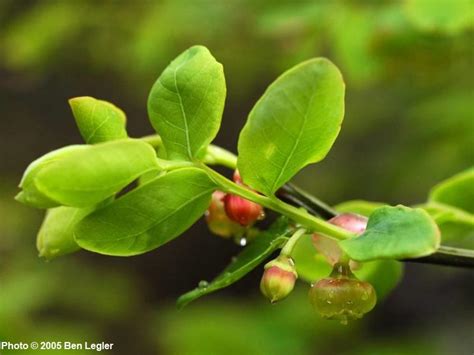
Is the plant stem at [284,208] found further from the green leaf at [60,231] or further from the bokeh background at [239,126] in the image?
the bokeh background at [239,126]

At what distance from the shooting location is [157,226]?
0.78 meters

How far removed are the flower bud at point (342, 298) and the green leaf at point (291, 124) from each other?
0.34 ft

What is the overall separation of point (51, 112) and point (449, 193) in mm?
3526

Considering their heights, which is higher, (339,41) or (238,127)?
(339,41)

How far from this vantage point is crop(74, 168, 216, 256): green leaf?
0.76m

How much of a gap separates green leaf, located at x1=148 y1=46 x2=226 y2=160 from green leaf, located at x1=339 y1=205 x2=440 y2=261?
0.57ft

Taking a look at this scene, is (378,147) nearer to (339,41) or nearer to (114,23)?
(114,23)

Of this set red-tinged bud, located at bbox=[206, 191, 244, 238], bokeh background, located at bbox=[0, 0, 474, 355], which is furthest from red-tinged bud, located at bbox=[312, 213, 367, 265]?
bokeh background, located at bbox=[0, 0, 474, 355]

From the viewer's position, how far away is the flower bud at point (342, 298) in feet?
2.48

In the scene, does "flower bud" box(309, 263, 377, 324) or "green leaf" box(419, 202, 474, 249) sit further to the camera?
"green leaf" box(419, 202, 474, 249)

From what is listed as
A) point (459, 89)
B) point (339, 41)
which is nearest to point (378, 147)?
point (459, 89)

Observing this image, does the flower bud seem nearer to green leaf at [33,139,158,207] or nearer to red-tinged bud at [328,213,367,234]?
red-tinged bud at [328,213,367,234]

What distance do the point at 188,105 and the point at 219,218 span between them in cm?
16

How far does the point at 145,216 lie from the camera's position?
0.77 metres
